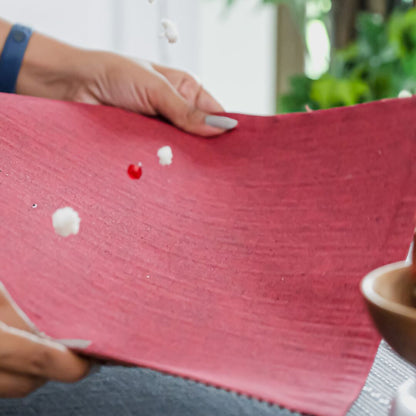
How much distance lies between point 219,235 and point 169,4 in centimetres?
220

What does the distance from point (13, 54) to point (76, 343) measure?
1.92 ft

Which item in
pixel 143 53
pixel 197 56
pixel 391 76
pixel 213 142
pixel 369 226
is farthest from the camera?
pixel 197 56

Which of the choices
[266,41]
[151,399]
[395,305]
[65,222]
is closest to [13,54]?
[65,222]

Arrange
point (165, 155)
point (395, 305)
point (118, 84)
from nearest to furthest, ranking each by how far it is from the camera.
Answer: point (395, 305), point (165, 155), point (118, 84)

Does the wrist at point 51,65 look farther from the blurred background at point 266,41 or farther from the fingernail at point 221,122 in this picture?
the blurred background at point 266,41

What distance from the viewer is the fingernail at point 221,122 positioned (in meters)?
0.67

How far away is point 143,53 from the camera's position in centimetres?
243

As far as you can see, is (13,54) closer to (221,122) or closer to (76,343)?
(221,122)

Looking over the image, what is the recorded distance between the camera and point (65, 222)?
1.44 feet

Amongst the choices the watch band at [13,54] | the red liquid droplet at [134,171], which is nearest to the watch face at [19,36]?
the watch band at [13,54]

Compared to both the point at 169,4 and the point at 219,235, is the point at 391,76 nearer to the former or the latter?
the point at 169,4

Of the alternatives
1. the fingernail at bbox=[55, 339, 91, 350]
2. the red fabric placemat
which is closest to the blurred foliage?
the red fabric placemat

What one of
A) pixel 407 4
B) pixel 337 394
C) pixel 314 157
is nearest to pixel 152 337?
pixel 337 394

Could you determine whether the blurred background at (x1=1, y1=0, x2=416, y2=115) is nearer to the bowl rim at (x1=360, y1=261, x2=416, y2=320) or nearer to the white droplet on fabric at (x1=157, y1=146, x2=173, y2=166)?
the white droplet on fabric at (x1=157, y1=146, x2=173, y2=166)
